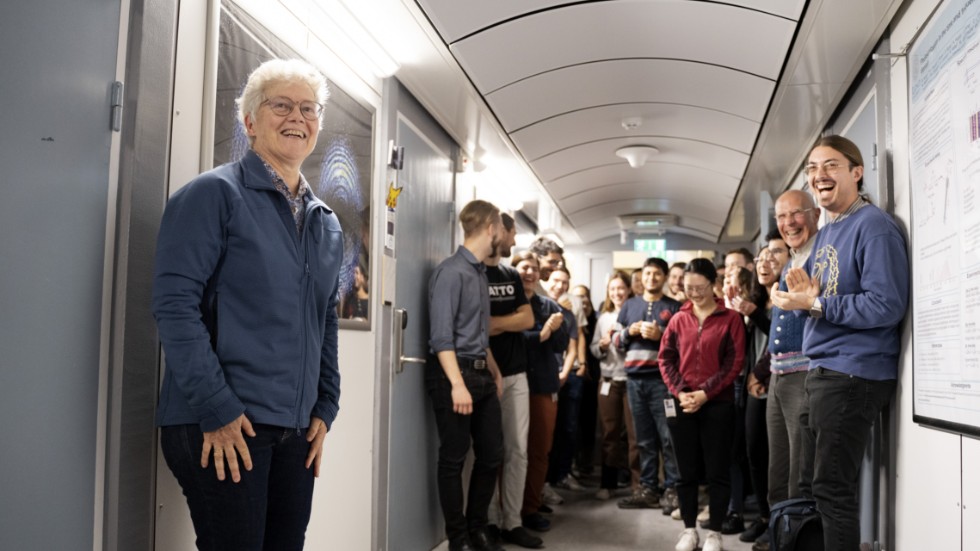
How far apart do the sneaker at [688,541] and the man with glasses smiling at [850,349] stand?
1.49 meters

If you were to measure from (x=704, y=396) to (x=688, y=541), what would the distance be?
80 cm

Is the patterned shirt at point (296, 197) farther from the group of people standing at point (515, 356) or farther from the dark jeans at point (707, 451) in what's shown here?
the dark jeans at point (707, 451)

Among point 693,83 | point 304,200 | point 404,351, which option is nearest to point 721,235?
point 693,83

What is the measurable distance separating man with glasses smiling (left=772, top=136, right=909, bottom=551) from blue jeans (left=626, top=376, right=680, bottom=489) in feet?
7.70

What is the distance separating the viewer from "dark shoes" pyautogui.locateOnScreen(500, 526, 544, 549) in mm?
4258

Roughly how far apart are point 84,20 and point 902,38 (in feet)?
9.00

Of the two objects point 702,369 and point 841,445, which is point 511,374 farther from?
point 841,445

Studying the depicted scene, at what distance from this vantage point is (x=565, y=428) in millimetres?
6047

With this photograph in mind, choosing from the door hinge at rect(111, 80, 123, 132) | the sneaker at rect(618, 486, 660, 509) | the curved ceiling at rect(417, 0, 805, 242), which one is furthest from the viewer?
the sneaker at rect(618, 486, 660, 509)

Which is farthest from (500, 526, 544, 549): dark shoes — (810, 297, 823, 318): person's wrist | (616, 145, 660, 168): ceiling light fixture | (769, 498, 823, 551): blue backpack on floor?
(616, 145, 660, 168): ceiling light fixture

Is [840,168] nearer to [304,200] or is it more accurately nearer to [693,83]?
[693,83]

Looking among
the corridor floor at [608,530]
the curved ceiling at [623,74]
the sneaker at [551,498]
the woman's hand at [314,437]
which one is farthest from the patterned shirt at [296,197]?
the sneaker at [551,498]

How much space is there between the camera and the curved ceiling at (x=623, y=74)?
10.6 feet

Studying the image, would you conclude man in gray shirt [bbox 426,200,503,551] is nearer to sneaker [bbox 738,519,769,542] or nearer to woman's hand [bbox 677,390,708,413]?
woman's hand [bbox 677,390,708,413]
